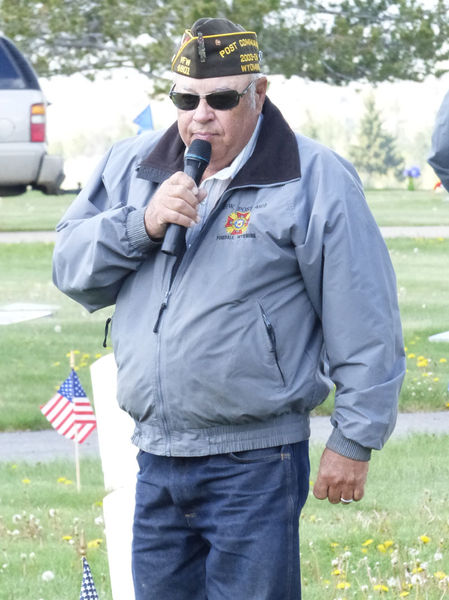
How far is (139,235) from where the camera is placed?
125 inches

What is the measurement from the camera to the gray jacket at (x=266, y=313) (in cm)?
312

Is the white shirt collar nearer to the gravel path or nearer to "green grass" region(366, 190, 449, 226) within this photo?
the gravel path

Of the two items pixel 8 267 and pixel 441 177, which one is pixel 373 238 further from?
pixel 8 267

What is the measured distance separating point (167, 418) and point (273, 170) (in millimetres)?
670

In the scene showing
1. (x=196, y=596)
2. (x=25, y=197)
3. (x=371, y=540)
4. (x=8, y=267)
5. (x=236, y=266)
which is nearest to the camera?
(x=236, y=266)

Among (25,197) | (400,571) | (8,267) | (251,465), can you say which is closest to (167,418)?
(251,465)

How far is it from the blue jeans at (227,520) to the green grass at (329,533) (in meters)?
1.52

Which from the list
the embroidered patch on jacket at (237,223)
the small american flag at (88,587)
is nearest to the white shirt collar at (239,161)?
the embroidered patch on jacket at (237,223)

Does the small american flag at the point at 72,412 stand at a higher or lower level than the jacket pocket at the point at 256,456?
lower

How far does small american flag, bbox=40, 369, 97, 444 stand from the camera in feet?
20.2

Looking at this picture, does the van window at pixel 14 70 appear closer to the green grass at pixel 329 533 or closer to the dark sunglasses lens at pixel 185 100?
the green grass at pixel 329 533

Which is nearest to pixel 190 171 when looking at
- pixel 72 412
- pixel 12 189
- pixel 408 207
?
pixel 72 412

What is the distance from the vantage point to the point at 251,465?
3162mm

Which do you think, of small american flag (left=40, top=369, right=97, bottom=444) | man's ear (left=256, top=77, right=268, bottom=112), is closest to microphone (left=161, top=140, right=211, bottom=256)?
man's ear (left=256, top=77, right=268, bottom=112)
